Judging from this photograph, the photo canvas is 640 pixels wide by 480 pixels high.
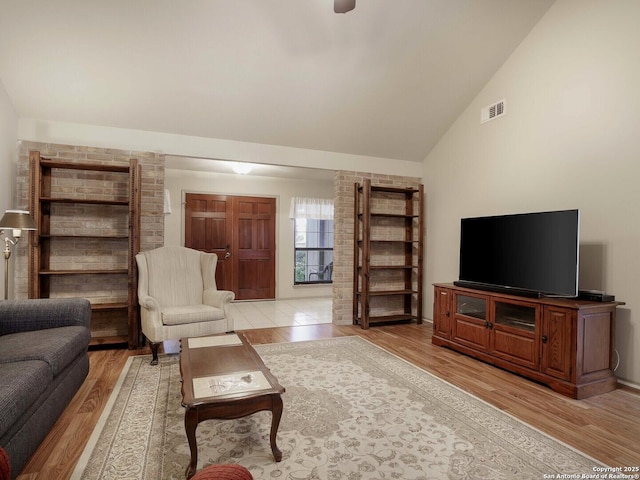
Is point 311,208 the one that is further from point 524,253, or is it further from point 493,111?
point 524,253

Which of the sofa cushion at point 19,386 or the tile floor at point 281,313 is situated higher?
the sofa cushion at point 19,386

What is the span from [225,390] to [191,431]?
22 cm

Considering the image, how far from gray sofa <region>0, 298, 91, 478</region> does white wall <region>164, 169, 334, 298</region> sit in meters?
3.85

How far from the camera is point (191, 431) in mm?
1680

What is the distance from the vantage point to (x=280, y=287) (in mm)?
7148

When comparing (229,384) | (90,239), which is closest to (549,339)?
(229,384)

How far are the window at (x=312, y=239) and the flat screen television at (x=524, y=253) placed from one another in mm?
3677

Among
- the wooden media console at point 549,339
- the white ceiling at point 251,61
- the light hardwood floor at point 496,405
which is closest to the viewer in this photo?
the light hardwood floor at point 496,405

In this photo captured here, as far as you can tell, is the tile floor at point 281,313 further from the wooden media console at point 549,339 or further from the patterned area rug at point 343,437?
the wooden media console at point 549,339

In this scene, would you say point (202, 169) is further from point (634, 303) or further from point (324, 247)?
point (634, 303)

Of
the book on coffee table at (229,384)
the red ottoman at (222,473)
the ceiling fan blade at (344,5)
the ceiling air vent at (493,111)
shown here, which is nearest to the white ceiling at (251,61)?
the ceiling air vent at (493,111)

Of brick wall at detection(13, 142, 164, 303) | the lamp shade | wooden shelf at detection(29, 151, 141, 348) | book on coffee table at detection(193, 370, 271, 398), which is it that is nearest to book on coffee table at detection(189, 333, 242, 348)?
book on coffee table at detection(193, 370, 271, 398)

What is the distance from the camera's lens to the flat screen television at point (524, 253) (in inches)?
114

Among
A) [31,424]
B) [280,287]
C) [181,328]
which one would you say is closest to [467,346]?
[181,328]
